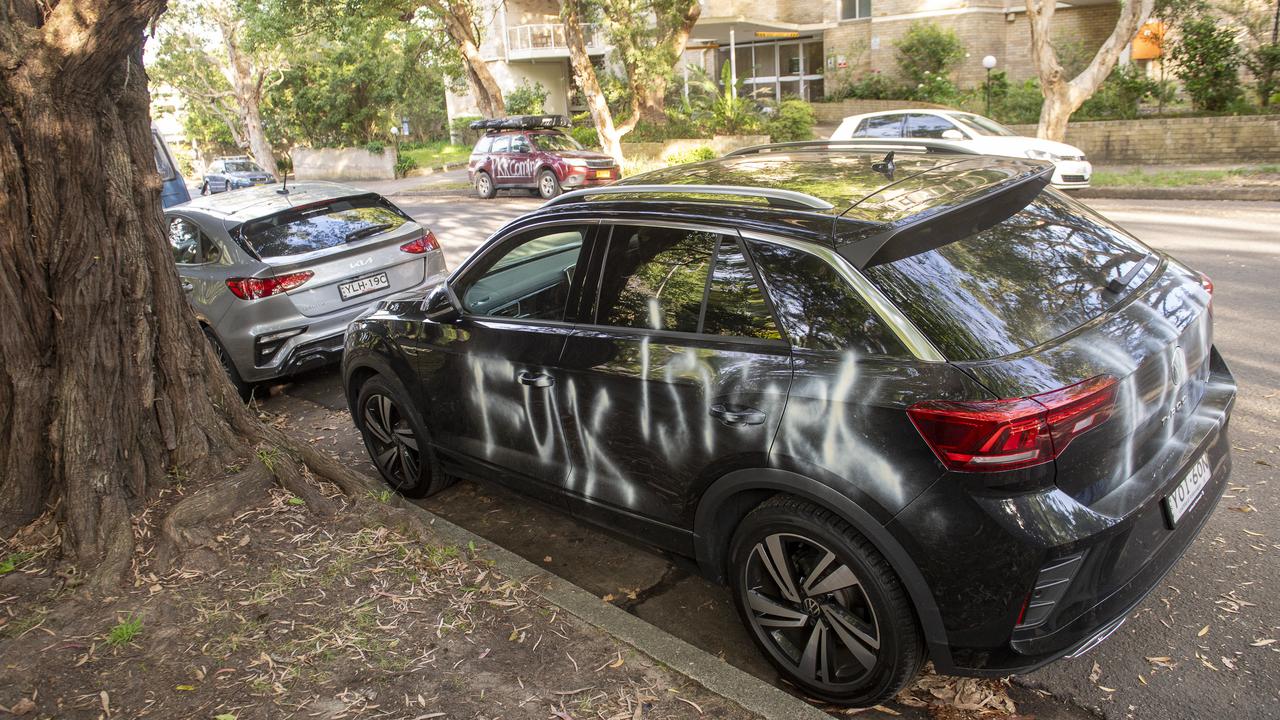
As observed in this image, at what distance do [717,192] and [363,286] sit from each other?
4.40 metres

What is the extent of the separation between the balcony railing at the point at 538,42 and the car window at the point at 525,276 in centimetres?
3685

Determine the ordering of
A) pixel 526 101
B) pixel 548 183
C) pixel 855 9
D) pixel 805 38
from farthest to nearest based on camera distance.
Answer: pixel 526 101, pixel 805 38, pixel 855 9, pixel 548 183

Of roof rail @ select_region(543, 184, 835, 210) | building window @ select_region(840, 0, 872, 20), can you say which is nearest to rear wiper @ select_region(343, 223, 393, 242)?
roof rail @ select_region(543, 184, 835, 210)

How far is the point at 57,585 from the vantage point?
362 centimetres

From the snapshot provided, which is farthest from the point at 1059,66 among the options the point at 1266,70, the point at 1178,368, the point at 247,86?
the point at 247,86

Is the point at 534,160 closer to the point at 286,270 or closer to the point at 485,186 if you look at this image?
the point at 485,186

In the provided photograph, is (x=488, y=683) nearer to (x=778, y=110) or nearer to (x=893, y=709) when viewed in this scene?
(x=893, y=709)

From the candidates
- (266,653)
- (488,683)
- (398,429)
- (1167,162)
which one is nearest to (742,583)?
(488,683)

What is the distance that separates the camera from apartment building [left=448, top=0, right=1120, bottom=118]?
102 ft

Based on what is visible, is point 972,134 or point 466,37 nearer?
point 972,134

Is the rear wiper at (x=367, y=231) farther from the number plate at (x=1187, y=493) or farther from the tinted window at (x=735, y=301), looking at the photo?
the number plate at (x=1187, y=493)

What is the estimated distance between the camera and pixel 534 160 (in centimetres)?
2164

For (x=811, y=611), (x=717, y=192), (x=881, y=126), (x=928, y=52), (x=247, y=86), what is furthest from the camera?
→ (x=247, y=86)

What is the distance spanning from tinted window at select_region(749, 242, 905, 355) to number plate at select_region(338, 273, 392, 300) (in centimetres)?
469
